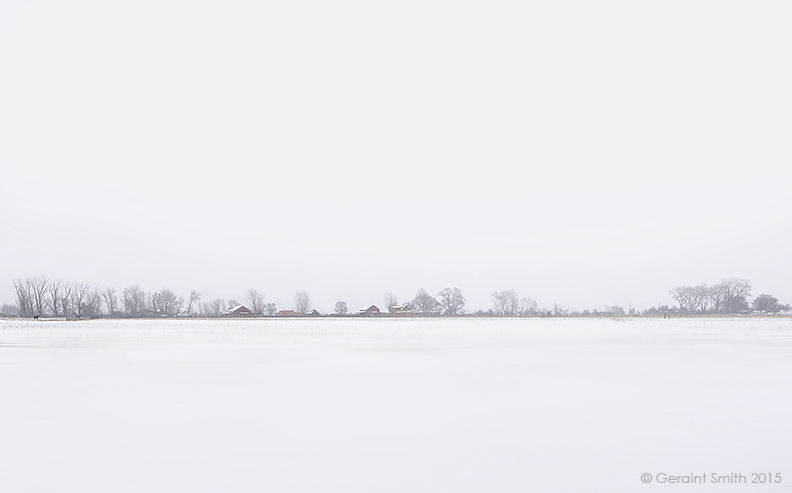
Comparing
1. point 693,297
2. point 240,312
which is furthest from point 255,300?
point 693,297

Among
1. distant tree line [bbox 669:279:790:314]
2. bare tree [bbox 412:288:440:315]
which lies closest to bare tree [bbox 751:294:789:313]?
distant tree line [bbox 669:279:790:314]

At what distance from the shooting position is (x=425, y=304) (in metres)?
145

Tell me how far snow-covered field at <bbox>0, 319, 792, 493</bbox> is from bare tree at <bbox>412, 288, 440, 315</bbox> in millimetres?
127206

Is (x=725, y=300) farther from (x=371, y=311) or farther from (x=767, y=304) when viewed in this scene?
(x=371, y=311)

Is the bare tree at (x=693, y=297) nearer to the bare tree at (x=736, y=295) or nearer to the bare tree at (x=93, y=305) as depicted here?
the bare tree at (x=736, y=295)

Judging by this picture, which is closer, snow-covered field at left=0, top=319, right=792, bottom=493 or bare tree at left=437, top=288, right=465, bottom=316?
snow-covered field at left=0, top=319, right=792, bottom=493

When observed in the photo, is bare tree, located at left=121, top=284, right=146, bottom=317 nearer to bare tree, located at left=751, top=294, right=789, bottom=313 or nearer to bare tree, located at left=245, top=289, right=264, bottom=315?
bare tree, located at left=245, top=289, right=264, bottom=315

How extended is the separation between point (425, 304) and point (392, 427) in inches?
5391

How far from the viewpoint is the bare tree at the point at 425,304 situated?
5655 inches

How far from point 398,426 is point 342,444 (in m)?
1.35

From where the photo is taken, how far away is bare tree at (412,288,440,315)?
144m

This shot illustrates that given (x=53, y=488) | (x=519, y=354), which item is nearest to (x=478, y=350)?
(x=519, y=354)

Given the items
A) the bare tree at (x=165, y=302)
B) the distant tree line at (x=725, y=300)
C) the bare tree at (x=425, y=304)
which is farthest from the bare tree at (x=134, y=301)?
the distant tree line at (x=725, y=300)

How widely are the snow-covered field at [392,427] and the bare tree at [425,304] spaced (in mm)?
127206
